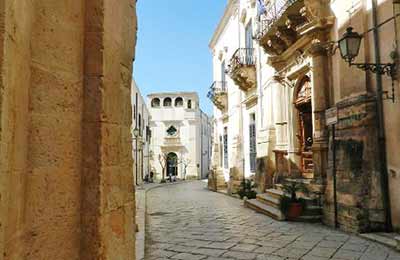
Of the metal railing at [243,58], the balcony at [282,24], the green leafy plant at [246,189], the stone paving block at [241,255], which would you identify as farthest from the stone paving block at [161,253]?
the metal railing at [243,58]

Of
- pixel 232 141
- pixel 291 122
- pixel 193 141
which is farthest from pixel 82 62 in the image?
pixel 193 141

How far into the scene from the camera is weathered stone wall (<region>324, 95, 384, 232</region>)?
247 inches

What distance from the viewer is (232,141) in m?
17.6

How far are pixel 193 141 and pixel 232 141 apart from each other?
23721mm

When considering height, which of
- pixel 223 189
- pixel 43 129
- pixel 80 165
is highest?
pixel 43 129

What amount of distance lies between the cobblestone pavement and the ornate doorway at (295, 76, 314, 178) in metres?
2.53

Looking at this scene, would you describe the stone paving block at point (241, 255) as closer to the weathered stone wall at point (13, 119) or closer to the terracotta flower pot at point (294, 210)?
the terracotta flower pot at point (294, 210)

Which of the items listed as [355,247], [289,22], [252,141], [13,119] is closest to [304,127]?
[289,22]

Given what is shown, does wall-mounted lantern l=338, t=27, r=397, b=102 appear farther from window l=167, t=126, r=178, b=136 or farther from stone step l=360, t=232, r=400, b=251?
window l=167, t=126, r=178, b=136

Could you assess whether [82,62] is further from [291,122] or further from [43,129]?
[291,122]

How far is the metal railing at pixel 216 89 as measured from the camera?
784 inches

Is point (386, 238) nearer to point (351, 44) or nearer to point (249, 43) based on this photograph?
point (351, 44)

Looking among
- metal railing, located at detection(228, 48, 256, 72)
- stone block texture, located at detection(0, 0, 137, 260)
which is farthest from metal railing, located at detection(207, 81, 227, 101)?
stone block texture, located at detection(0, 0, 137, 260)

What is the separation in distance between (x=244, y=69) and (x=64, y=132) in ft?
42.4
